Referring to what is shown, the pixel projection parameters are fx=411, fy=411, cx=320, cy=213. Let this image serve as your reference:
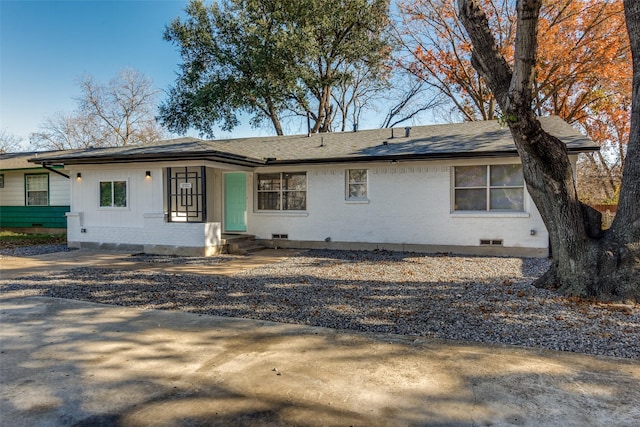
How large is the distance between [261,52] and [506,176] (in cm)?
1242

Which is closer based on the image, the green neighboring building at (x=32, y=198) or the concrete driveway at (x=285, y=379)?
the concrete driveway at (x=285, y=379)

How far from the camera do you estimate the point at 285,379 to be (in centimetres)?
339

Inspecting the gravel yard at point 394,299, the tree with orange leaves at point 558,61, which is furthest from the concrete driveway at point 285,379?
the tree with orange leaves at point 558,61

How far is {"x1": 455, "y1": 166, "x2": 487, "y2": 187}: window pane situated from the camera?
11.1 meters

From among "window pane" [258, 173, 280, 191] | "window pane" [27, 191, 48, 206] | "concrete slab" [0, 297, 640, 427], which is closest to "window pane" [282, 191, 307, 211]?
"window pane" [258, 173, 280, 191]

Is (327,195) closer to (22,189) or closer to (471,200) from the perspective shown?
(471,200)

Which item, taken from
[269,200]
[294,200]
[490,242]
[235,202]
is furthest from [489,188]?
[235,202]

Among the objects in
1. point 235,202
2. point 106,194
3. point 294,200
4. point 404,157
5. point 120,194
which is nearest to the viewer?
point 404,157

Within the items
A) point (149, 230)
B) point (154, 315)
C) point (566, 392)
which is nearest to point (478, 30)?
point (566, 392)

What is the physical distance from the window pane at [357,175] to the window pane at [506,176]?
11.5ft

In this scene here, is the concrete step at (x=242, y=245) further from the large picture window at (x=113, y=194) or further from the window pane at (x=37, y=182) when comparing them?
the window pane at (x=37, y=182)

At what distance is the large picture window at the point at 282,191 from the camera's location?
13.0m

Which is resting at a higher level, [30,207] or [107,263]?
[30,207]

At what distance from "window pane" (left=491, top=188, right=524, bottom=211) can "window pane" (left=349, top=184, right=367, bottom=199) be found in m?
3.53
